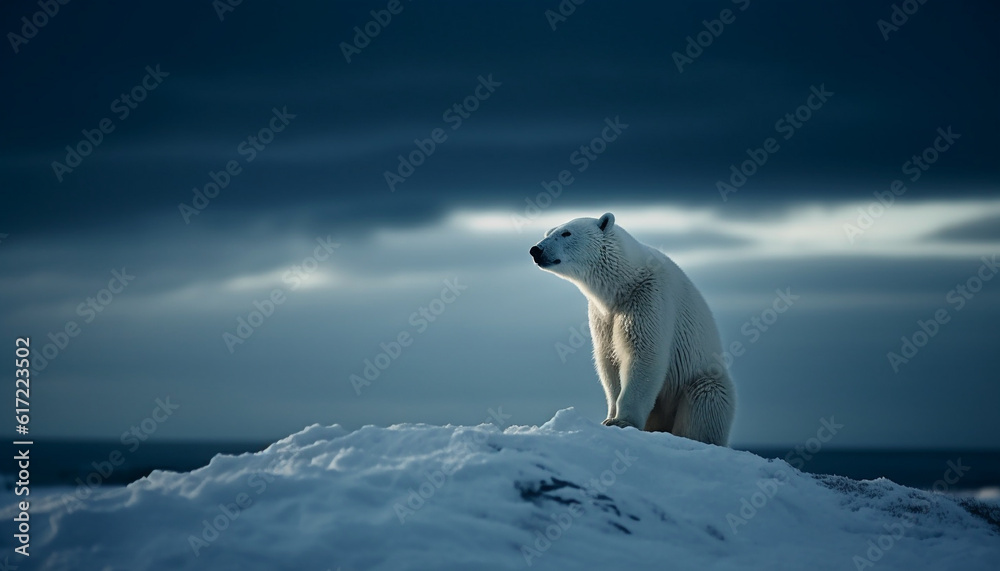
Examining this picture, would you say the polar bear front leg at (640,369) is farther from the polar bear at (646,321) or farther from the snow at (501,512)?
the snow at (501,512)

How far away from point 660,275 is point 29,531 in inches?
325

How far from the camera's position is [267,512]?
777 centimetres

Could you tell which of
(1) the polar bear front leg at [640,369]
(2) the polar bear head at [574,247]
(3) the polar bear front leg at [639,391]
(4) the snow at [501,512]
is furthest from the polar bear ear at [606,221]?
(4) the snow at [501,512]

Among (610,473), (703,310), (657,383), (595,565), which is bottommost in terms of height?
(595,565)

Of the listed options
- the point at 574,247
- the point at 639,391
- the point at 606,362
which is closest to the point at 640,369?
the point at 639,391

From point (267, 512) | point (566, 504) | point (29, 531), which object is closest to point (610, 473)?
point (566, 504)

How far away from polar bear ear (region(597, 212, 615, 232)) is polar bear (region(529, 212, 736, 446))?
1 centimetres

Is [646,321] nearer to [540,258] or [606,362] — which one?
[606,362]

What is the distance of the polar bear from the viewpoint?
12.3m

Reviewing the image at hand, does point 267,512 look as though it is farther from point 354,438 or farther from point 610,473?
point 610,473

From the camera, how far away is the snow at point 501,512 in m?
7.45

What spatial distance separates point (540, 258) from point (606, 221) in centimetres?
111

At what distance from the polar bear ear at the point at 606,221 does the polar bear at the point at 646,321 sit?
0.6 inches

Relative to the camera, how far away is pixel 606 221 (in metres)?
13.0
